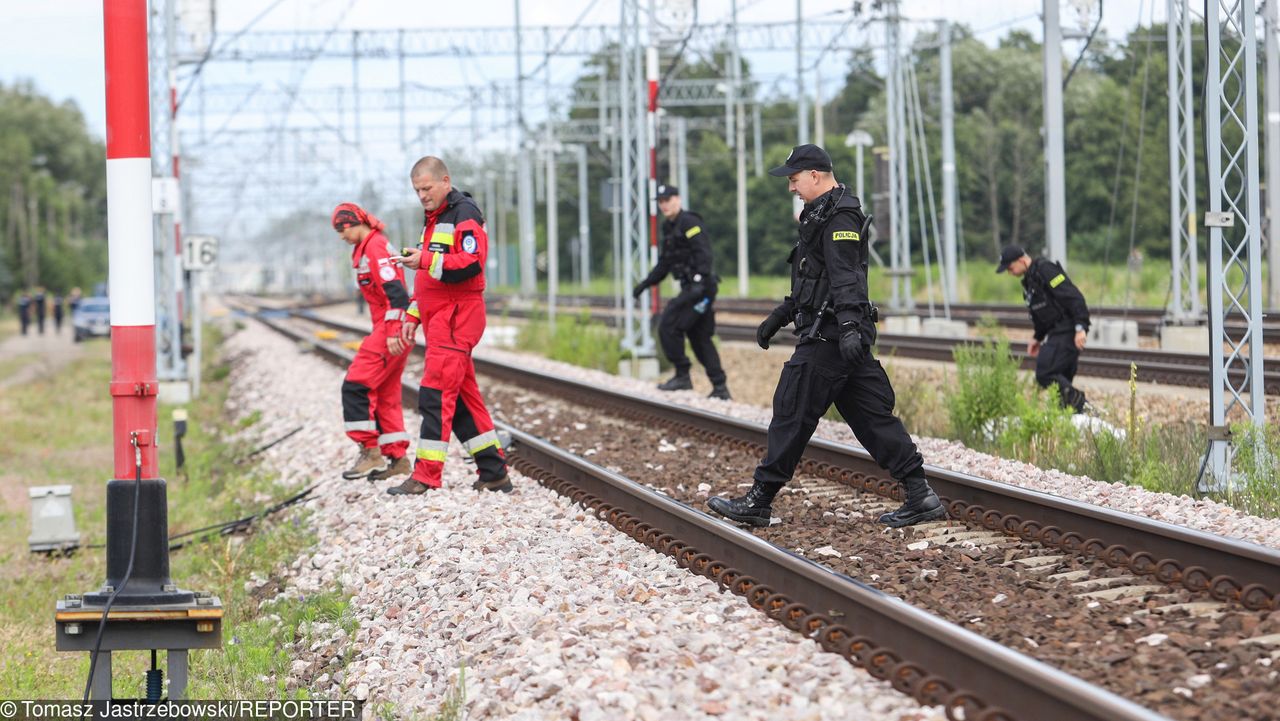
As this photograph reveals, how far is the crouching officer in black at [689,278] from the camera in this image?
49.2ft

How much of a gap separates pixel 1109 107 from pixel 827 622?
5271 centimetres

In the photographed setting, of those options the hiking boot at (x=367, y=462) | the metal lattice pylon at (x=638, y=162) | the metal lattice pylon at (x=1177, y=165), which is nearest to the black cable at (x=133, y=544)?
the hiking boot at (x=367, y=462)

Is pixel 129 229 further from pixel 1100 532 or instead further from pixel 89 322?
pixel 89 322

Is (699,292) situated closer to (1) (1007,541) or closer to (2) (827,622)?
(1) (1007,541)

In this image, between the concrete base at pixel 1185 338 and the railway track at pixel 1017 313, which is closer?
the concrete base at pixel 1185 338

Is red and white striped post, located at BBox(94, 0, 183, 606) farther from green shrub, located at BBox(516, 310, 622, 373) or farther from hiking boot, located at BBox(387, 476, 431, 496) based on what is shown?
green shrub, located at BBox(516, 310, 622, 373)

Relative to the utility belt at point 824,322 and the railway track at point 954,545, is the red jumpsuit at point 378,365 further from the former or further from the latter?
the utility belt at point 824,322

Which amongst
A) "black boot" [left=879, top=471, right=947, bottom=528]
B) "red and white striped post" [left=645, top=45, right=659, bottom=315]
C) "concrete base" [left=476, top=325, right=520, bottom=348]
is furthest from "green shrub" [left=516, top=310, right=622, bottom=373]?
"black boot" [left=879, top=471, right=947, bottom=528]

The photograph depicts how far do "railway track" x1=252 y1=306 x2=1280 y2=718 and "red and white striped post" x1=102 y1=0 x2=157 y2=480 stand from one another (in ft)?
8.38

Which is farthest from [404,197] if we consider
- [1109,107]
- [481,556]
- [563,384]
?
[481,556]

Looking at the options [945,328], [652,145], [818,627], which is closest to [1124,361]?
[652,145]

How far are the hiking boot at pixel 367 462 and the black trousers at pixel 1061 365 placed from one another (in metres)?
5.70

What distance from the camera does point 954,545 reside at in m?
7.05

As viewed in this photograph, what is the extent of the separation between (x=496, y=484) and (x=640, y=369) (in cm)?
1076
